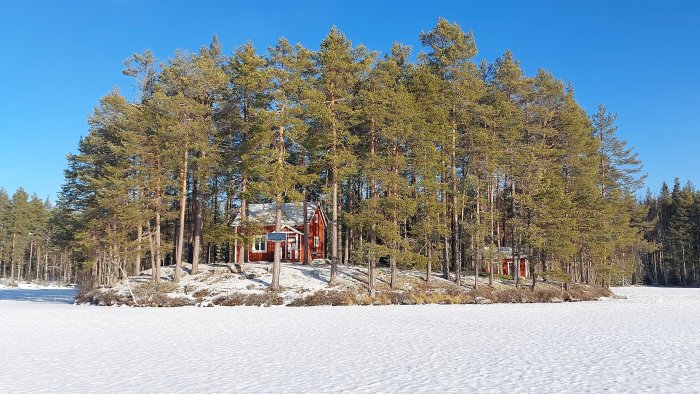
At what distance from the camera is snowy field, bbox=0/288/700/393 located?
785cm

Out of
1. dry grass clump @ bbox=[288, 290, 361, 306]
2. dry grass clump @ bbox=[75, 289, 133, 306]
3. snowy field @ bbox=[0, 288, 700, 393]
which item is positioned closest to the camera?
snowy field @ bbox=[0, 288, 700, 393]

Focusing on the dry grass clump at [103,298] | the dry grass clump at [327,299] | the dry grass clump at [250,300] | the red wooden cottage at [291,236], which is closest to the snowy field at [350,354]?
the dry grass clump at [250,300]

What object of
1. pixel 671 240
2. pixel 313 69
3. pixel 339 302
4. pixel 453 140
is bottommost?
pixel 339 302

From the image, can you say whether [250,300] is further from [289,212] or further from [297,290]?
[289,212]

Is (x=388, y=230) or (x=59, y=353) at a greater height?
(x=388, y=230)

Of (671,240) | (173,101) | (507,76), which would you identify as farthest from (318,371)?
(671,240)

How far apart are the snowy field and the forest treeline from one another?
936 centimetres

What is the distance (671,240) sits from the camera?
64.8 meters

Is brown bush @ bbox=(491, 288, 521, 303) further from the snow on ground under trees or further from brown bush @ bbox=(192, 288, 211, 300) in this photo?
brown bush @ bbox=(192, 288, 211, 300)

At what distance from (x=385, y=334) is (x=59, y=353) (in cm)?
890

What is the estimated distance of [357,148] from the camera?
2988 centimetres

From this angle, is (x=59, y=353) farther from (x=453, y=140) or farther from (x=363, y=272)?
(x=453, y=140)

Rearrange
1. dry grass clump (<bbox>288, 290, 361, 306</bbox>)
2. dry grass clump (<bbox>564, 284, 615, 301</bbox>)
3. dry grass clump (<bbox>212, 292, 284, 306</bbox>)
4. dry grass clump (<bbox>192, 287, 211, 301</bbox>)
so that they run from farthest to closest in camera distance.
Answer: dry grass clump (<bbox>564, 284, 615, 301</bbox>) < dry grass clump (<bbox>192, 287, 211, 301</bbox>) < dry grass clump (<bbox>288, 290, 361, 306</bbox>) < dry grass clump (<bbox>212, 292, 284, 306</bbox>)

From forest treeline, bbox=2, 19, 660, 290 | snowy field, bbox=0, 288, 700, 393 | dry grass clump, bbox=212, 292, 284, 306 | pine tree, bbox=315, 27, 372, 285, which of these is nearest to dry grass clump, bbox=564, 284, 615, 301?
forest treeline, bbox=2, 19, 660, 290
